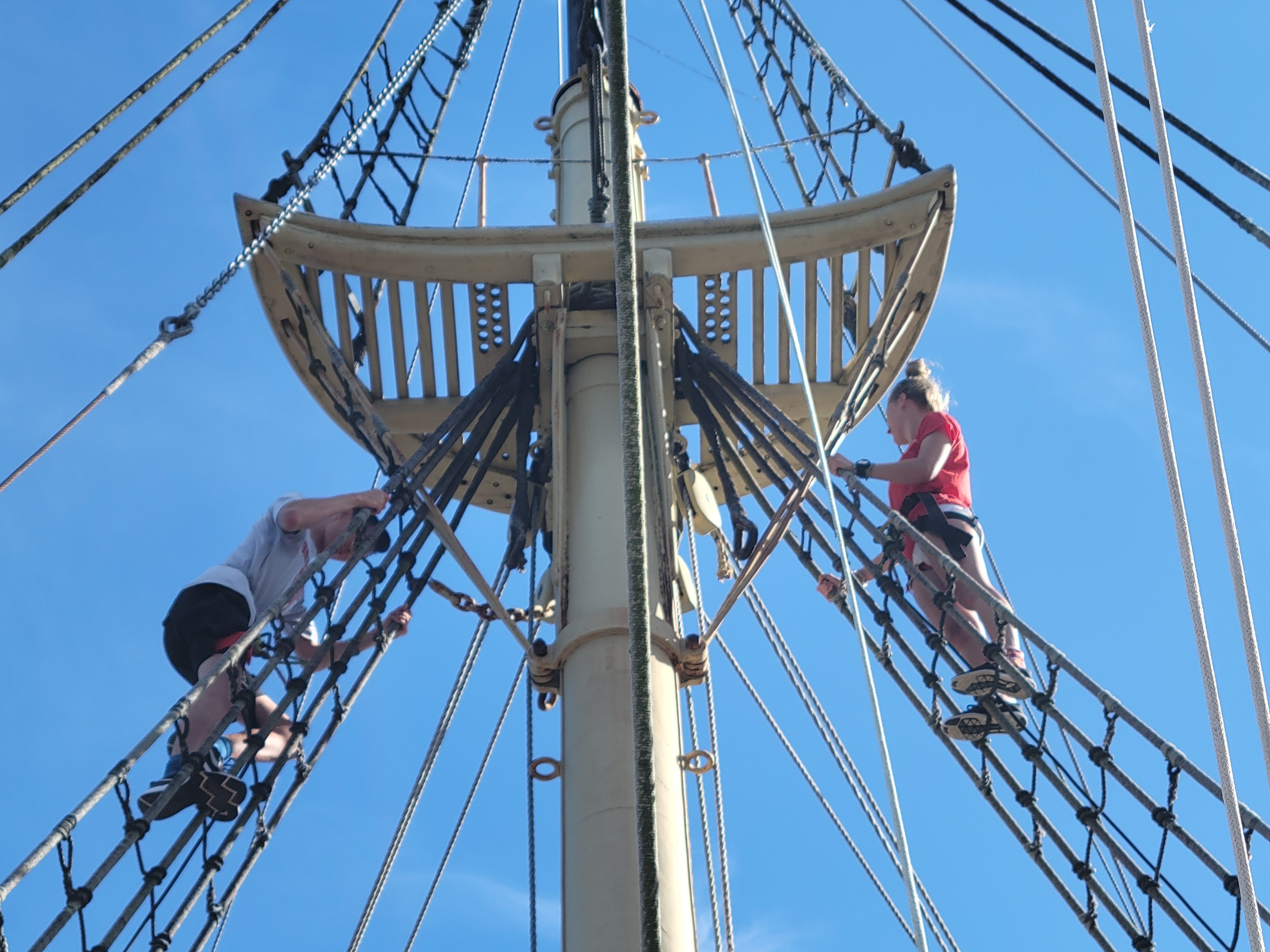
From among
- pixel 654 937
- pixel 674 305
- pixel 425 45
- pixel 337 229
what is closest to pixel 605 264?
pixel 674 305

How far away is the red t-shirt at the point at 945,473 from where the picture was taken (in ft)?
22.1

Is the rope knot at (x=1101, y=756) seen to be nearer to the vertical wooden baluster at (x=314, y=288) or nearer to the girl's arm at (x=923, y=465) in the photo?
the girl's arm at (x=923, y=465)

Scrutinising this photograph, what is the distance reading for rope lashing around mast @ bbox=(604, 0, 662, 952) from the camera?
3.05 m

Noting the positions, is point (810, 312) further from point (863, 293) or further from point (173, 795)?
point (173, 795)

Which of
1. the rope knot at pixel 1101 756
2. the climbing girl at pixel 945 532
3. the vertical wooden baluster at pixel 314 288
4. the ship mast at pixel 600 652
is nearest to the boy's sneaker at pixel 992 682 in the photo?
the climbing girl at pixel 945 532

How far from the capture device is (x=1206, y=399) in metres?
3.80

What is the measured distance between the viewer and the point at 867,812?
747 cm

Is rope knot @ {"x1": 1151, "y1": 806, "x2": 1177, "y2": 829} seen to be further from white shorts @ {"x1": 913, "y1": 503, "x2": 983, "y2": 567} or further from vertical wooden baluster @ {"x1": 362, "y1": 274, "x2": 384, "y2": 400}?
vertical wooden baluster @ {"x1": 362, "y1": 274, "x2": 384, "y2": 400}

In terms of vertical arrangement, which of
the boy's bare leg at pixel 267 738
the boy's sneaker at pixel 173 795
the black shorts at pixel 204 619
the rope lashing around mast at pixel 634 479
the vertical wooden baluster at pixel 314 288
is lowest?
the rope lashing around mast at pixel 634 479

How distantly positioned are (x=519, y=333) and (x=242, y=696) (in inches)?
96.3

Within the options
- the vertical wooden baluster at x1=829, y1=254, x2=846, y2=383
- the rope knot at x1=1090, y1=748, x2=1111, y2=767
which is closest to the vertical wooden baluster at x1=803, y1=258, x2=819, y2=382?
the vertical wooden baluster at x1=829, y1=254, x2=846, y2=383

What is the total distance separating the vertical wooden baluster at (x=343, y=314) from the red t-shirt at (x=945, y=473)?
9.07 feet

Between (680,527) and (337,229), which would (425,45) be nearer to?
(337,229)

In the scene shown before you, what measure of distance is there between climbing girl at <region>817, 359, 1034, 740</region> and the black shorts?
2662 mm
